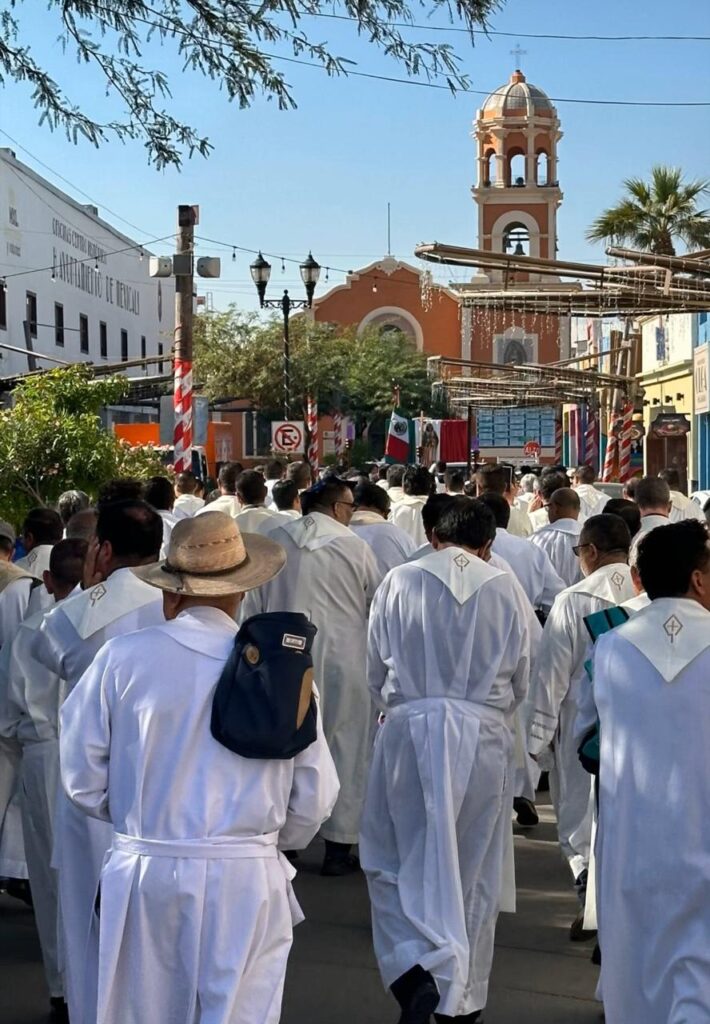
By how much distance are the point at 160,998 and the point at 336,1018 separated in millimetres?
2086

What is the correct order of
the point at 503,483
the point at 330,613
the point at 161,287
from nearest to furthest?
1. the point at 330,613
2. the point at 503,483
3. the point at 161,287

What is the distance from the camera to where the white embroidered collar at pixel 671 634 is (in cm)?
477

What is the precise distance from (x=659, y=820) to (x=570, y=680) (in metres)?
2.61

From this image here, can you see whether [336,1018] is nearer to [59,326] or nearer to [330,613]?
[330,613]

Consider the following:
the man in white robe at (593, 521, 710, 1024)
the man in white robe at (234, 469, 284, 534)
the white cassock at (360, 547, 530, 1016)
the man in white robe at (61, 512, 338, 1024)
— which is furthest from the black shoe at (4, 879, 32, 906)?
the man in white robe at (234, 469, 284, 534)

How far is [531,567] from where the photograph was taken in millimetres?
10281

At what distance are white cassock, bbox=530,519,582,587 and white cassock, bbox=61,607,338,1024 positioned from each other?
7384 millimetres

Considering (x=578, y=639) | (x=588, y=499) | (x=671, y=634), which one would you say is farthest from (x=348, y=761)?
(x=588, y=499)

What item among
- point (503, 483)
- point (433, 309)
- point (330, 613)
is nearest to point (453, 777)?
point (330, 613)

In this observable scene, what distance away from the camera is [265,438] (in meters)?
67.4

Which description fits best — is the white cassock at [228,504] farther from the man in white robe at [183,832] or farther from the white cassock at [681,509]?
the man in white robe at [183,832]

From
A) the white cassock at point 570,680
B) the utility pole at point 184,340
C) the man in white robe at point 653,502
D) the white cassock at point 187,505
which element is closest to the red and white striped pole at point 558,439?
the utility pole at point 184,340

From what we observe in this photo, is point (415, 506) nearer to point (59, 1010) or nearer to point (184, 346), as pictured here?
point (184, 346)

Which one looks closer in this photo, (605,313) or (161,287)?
(605,313)
